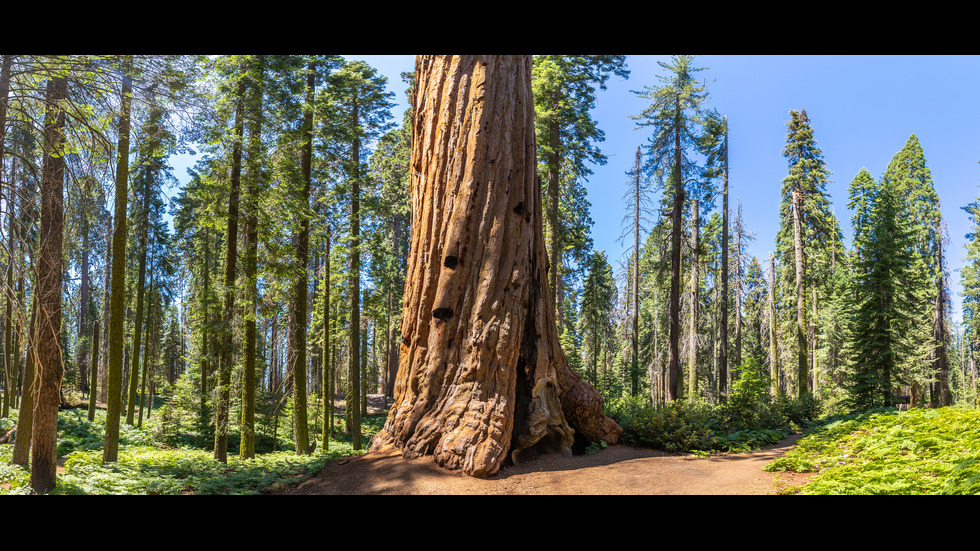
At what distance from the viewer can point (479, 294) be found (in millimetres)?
6957

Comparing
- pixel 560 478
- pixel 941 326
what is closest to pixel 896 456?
pixel 560 478

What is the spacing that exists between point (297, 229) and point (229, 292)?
7.48 ft

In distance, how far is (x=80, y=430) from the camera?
1532cm

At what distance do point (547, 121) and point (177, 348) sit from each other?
2775cm

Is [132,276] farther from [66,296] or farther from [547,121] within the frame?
[547,121]

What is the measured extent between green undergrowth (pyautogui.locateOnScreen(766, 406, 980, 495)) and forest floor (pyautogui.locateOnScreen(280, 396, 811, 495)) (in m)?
0.46

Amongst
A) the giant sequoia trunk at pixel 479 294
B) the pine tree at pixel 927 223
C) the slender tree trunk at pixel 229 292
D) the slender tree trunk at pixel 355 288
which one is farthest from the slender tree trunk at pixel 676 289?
the slender tree trunk at pixel 229 292

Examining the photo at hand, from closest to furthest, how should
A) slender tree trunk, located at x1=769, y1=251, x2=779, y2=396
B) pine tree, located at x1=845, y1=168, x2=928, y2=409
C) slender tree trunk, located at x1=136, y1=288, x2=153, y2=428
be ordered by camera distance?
pine tree, located at x1=845, y1=168, x2=928, y2=409, slender tree trunk, located at x1=136, y1=288, x2=153, y2=428, slender tree trunk, located at x1=769, y1=251, x2=779, y2=396

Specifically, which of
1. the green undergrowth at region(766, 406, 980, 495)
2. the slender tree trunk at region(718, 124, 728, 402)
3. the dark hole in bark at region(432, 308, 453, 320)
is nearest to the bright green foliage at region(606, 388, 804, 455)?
the green undergrowth at region(766, 406, 980, 495)

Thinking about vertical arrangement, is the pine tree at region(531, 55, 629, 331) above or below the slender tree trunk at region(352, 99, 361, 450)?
above

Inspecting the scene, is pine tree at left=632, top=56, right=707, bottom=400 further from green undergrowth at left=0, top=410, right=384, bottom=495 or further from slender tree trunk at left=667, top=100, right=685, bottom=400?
green undergrowth at left=0, top=410, right=384, bottom=495

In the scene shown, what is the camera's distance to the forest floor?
17.6ft

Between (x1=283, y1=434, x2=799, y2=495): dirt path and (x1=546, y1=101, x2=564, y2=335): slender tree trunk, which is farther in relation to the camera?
(x1=546, y1=101, x2=564, y2=335): slender tree trunk
